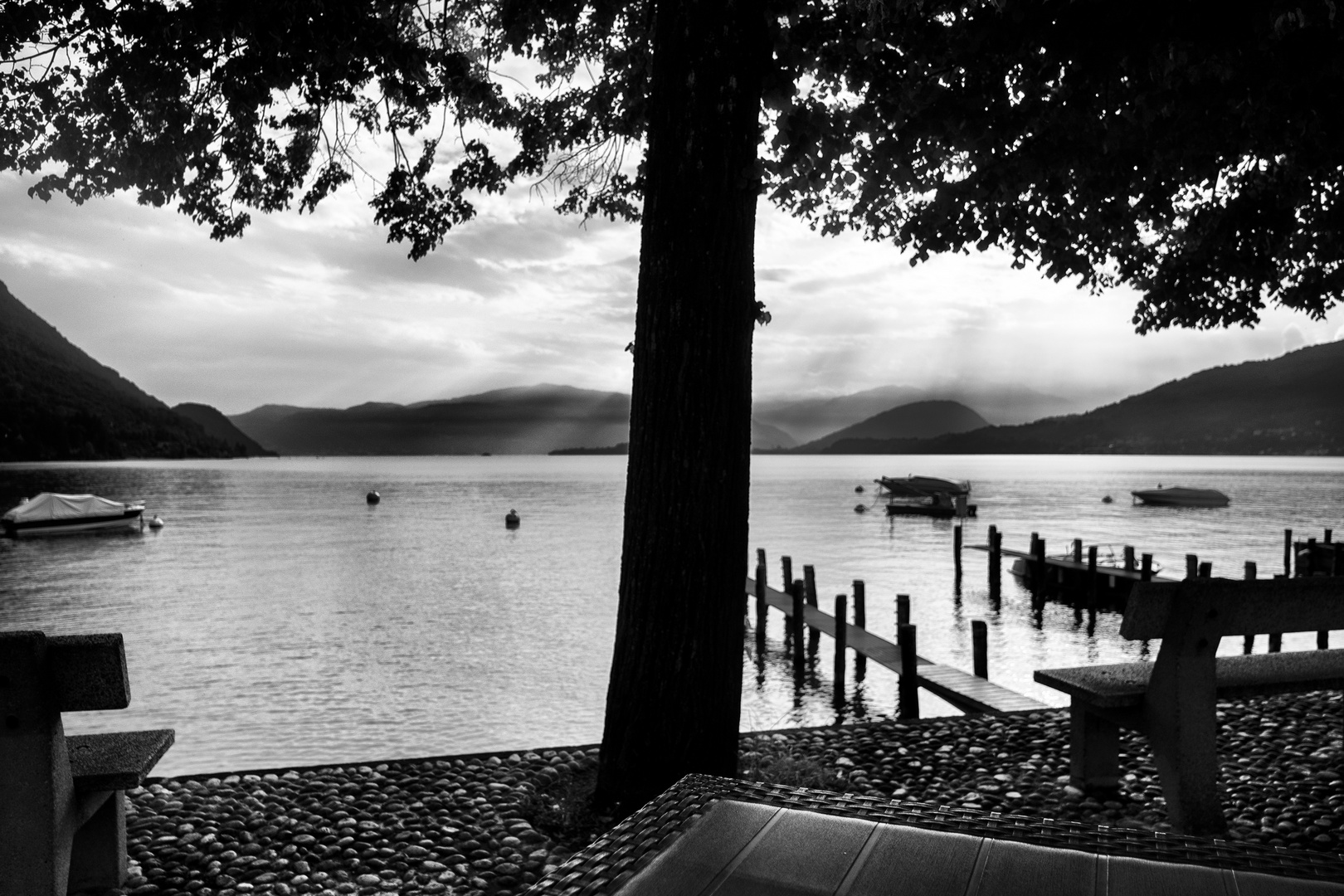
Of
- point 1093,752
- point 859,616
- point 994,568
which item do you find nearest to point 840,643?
A: point 859,616

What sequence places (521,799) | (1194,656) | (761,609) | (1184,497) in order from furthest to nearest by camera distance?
(1184,497)
(761,609)
(521,799)
(1194,656)

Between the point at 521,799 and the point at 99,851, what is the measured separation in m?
1.96

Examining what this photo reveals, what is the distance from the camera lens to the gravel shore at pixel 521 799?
4.50m

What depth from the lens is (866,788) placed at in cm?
548

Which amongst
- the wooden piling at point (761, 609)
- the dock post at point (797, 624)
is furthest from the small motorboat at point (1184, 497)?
the dock post at point (797, 624)

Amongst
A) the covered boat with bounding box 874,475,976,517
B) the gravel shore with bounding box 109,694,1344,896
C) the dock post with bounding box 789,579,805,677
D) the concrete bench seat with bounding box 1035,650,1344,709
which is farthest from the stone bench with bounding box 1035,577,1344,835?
the covered boat with bounding box 874,475,976,517

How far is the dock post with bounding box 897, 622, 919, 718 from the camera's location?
1251cm

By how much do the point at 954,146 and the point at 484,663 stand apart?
52.5 ft

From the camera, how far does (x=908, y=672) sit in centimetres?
1254

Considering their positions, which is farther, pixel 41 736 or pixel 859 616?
pixel 859 616

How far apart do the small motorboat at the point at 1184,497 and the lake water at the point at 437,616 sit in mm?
12196

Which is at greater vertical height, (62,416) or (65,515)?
(62,416)

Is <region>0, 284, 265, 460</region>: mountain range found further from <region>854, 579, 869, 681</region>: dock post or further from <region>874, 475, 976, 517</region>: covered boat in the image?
<region>854, 579, 869, 681</region>: dock post

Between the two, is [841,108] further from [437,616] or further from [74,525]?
[74,525]
